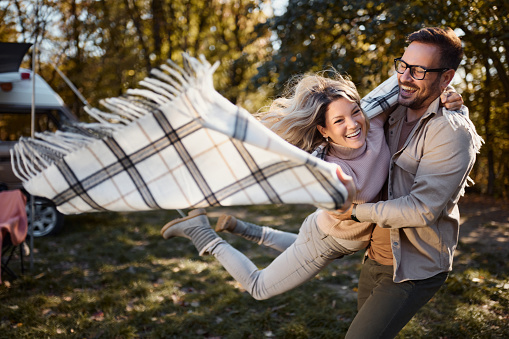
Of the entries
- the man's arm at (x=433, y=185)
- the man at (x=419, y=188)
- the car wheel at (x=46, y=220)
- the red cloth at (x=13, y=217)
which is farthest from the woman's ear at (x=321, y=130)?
the car wheel at (x=46, y=220)

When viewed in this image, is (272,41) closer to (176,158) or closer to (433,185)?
(433,185)

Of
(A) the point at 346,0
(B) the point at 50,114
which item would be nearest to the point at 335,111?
(A) the point at 346,0

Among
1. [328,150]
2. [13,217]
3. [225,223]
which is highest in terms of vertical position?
[328,150]

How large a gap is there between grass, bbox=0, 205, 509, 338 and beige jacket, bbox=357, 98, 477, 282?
181cm

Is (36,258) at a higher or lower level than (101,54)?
lower

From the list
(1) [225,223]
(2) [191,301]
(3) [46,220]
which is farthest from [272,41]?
(1) [225,223]

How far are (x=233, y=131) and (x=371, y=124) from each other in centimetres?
112

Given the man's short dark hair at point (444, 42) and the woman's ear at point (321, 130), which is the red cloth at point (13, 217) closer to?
the woman's ear at point (321, 130)

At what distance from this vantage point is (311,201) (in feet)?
5.34

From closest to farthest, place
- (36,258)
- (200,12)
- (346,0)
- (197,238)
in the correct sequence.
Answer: (197,238), (36,258), (346,0), (200,12)

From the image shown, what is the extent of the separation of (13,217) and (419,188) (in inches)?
174

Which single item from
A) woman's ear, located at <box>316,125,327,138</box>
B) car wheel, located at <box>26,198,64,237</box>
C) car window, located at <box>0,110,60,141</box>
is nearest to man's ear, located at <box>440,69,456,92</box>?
woman's ear, located at <box>316,125,327,138</box>

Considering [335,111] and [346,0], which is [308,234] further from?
[346,0]

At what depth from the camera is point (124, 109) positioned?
1.63m
